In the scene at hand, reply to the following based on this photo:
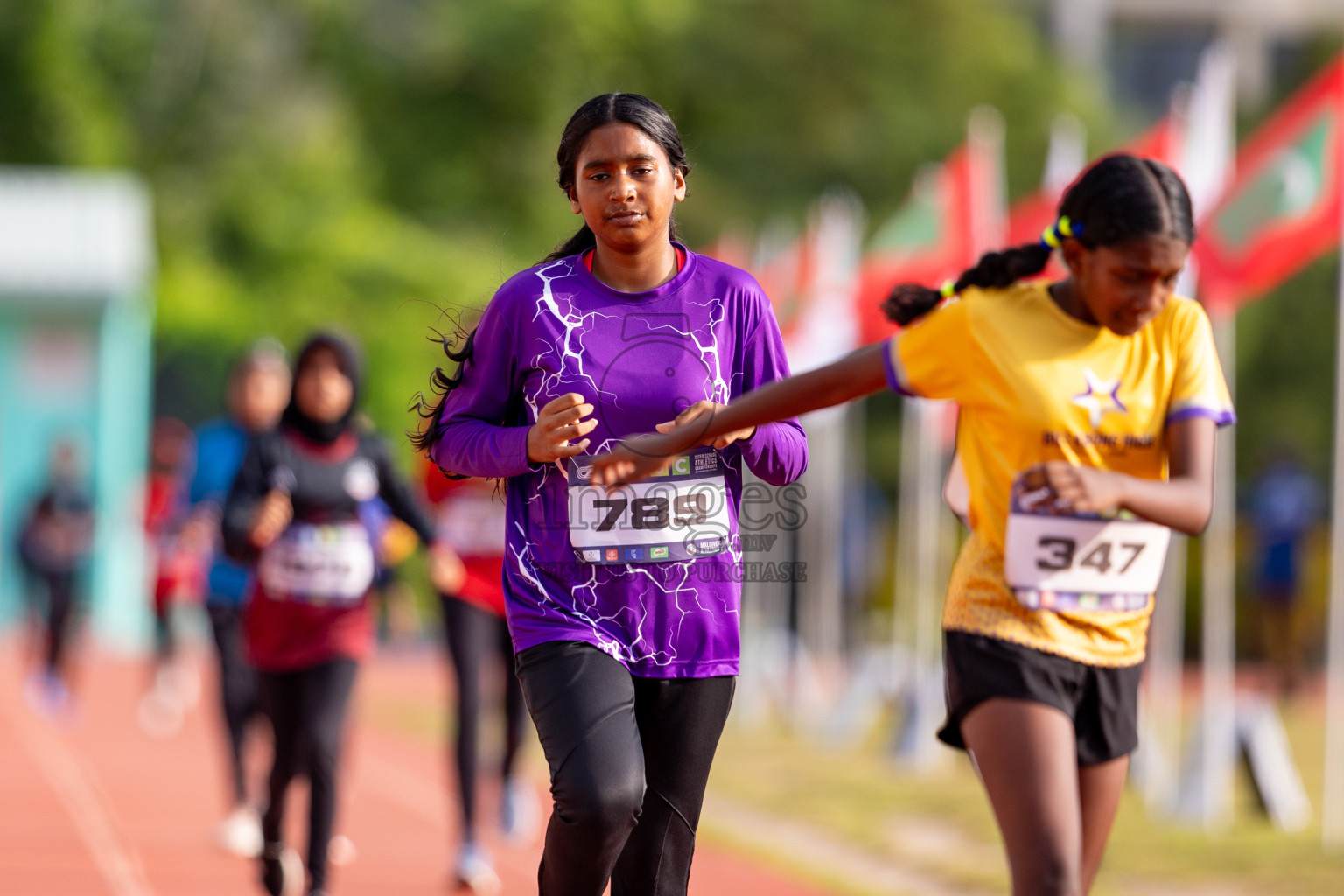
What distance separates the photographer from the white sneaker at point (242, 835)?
26.9 feet

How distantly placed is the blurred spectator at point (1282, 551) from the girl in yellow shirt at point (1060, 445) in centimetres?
1385

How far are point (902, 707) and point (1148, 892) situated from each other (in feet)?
17.6

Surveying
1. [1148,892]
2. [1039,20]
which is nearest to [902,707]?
[1148,892]

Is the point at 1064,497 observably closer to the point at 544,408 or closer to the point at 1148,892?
the point at 544,408

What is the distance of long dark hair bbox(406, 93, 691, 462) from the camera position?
4121mm

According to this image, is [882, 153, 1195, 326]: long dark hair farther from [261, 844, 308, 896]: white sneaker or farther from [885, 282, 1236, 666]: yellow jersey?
[261, 844, 308, 896]: white sneaker

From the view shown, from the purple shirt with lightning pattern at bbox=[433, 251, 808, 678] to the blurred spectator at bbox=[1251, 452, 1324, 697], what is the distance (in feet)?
45.5

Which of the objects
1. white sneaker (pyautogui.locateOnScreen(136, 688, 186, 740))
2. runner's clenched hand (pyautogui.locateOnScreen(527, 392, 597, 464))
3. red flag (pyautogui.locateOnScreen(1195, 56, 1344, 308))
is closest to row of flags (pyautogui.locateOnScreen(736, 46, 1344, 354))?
red flag (pyautogui.locateOnScreen(1195, 56, 1344, 308))

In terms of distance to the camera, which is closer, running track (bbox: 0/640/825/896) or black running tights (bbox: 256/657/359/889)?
black running tights (bbox: 256/657/359/889)

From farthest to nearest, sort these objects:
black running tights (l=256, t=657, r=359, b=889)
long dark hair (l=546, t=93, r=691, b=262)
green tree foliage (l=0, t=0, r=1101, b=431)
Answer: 1. green tree foliage (l=0, t=0, r=1101, b=431)
2. black running tights (l=256, t=657, r=359, b=889)
3. long dark hair (l=546, t=93, r=691, b=262)

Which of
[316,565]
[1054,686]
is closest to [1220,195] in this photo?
[316,565]

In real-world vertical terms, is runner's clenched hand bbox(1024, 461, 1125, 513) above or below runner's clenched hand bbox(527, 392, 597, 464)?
below

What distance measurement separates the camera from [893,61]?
36375 millimetres

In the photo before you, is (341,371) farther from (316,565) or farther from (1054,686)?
(1054,686)
